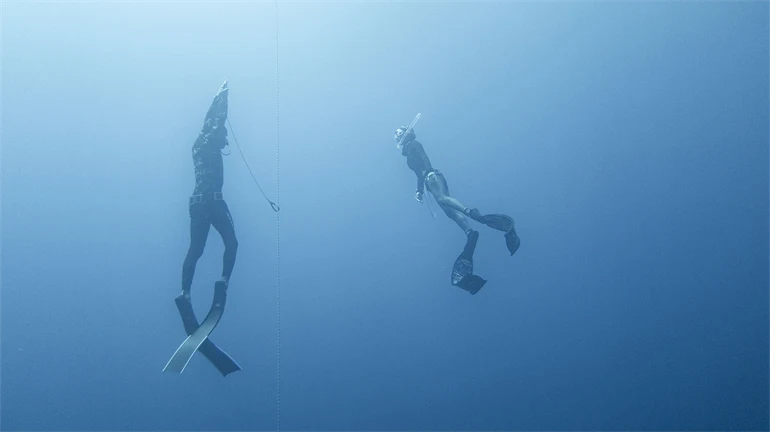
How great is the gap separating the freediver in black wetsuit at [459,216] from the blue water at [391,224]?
0.35 m

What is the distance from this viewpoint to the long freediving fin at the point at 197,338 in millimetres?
1996

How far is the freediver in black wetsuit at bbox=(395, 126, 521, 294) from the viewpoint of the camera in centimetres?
237

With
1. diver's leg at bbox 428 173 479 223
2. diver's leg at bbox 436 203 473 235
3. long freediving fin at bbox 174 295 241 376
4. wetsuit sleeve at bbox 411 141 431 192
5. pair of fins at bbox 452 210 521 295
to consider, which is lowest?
long freediving fin at bbox 174 295 241 376

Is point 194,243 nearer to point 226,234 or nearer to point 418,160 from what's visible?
point 226,234

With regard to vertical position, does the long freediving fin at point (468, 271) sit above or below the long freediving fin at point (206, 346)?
above

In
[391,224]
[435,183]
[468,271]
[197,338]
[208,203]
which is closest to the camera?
[197,338]

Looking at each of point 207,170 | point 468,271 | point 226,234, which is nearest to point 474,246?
point 468,271

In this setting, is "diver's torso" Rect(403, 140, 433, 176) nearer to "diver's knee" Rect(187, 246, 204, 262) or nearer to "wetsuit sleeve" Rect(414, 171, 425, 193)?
"wetsuit sleeve" Rect(414, 171, 425, 193)

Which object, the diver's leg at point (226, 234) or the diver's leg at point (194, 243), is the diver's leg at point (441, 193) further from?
the diver's leg at point (194, 243)

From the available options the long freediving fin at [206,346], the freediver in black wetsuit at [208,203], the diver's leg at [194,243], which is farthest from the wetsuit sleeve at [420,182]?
the long freediving fin at [206,346]

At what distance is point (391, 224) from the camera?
9.72 feet

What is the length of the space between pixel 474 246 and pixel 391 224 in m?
0.69

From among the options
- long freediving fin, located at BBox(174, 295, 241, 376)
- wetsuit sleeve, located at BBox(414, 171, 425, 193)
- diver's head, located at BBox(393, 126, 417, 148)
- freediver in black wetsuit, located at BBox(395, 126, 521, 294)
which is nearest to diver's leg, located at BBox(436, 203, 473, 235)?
freediver in black wetsuit, located at BBox(395, 126, 521, 294)

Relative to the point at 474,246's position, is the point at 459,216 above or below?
above
